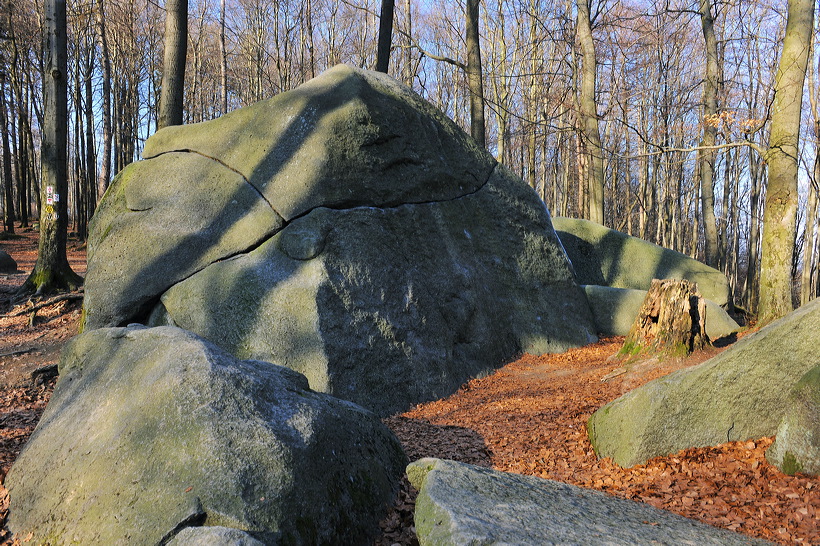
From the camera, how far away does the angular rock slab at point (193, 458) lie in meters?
3.14

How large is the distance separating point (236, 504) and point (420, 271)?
16.4ft

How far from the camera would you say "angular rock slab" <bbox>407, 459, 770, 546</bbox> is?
271 cm

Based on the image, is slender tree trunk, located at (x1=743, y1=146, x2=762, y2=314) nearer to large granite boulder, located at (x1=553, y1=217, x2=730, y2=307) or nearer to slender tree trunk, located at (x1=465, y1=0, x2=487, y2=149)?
large granite boulder, located at (x1=553, y1=217, x2=730, y2=307)

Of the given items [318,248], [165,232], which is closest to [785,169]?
[318,248]

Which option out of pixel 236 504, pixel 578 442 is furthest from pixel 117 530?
pixel 578 442

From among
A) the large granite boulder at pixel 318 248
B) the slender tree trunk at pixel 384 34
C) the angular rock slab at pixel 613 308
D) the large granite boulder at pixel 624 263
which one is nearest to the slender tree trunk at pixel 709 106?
the large granite boulder at pixel 624 263

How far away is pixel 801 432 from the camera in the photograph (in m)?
3.76

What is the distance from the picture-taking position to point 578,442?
17.0 ft

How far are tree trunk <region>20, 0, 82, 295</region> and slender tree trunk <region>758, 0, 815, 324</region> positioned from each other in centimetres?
1154

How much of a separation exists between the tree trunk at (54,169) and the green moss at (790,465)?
10361 millimetres

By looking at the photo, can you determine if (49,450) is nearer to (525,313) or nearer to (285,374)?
(285,374)

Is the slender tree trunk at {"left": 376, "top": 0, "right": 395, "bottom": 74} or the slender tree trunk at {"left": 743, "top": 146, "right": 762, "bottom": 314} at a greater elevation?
the slender tree trunk at {"left": 376, "top": 0, "right": 395, "bottom": 74}

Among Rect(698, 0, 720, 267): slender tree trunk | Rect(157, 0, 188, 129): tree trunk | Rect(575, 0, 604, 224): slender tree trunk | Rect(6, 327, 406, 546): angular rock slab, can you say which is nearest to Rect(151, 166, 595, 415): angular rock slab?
Rect(6, 327, 406, 546): angular rock slab

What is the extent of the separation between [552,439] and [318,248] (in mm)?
3430
